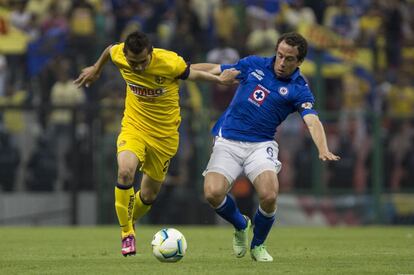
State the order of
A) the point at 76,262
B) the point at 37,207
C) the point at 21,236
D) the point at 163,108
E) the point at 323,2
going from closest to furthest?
the point at 76,262, the point at 163,108, the point at 21,236, the point at 37,207, the point at 323,2

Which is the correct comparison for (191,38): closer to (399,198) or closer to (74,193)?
(74,193)

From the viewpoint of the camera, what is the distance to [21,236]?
51.1 feet

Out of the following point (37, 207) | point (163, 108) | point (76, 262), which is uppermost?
point (163, 108)

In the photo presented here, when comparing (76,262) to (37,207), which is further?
(37,207)

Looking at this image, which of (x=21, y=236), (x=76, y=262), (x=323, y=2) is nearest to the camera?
(x=76, y=262)

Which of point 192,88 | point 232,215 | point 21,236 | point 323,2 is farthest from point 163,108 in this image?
point 323,2

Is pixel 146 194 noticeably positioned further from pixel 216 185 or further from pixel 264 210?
pixel 264 210

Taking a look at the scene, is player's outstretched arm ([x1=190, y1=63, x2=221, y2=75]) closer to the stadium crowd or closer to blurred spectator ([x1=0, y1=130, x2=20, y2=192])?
the stadium crowd

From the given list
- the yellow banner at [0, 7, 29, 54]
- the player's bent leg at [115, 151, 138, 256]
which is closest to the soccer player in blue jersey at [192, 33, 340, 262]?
the player's bent leg at [115, 151, 138, 256]

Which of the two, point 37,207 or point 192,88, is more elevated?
point 192,88

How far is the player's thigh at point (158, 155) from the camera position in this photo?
11.3 m

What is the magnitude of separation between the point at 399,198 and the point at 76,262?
11244mm

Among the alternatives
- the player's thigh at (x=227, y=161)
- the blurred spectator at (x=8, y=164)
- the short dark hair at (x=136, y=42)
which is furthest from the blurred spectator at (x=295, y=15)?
the short dark hair at (x=136, y=42)

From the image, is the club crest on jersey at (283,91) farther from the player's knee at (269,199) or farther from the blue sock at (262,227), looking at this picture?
the blue sock at (262,227)
